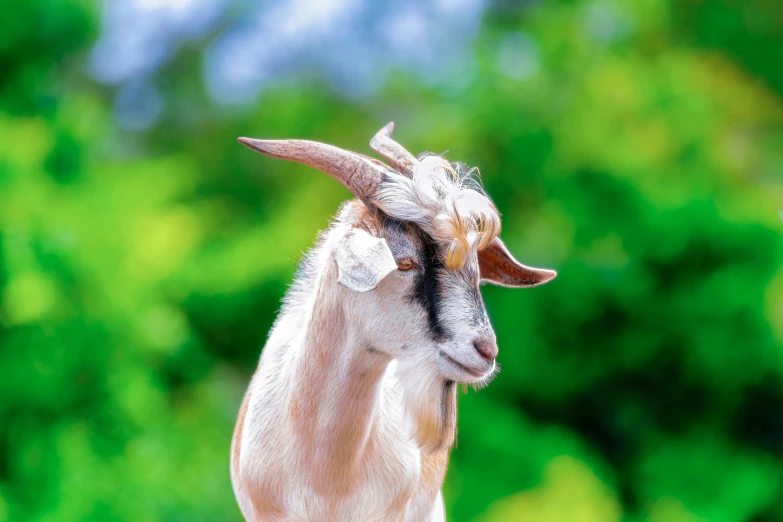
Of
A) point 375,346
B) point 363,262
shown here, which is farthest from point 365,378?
point 363,262

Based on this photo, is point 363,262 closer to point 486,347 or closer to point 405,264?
point 405,264

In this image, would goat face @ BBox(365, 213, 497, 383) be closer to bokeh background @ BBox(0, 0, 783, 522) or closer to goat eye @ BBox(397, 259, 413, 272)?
goat eye @ BBox(397, 259, 413, 272)

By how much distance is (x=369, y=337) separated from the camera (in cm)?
212

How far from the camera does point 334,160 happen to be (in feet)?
6.70

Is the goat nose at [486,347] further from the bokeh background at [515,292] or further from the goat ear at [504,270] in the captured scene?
the bokeh background at [515,292]

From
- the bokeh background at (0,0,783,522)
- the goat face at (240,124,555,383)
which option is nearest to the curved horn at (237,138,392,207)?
the goat face at (240,124,555,383)

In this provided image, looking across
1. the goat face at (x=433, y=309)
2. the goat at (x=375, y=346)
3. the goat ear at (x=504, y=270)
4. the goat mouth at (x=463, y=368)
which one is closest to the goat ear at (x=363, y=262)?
the goat at (x=375, y=346)

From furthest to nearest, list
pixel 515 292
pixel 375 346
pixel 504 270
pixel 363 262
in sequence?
pixel 515 292 < pixel 504 270 < pixel 375 346 < pixel 363 262

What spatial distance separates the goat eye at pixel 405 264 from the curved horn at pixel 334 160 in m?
0.16

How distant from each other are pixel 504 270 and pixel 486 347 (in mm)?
460

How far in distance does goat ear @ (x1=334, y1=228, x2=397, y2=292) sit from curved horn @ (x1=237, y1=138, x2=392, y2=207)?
17cm

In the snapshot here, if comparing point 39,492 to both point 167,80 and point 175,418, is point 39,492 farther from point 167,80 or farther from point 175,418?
point 167,80

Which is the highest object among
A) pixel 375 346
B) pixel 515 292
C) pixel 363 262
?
pixel 363 262

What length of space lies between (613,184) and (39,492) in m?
4.94
